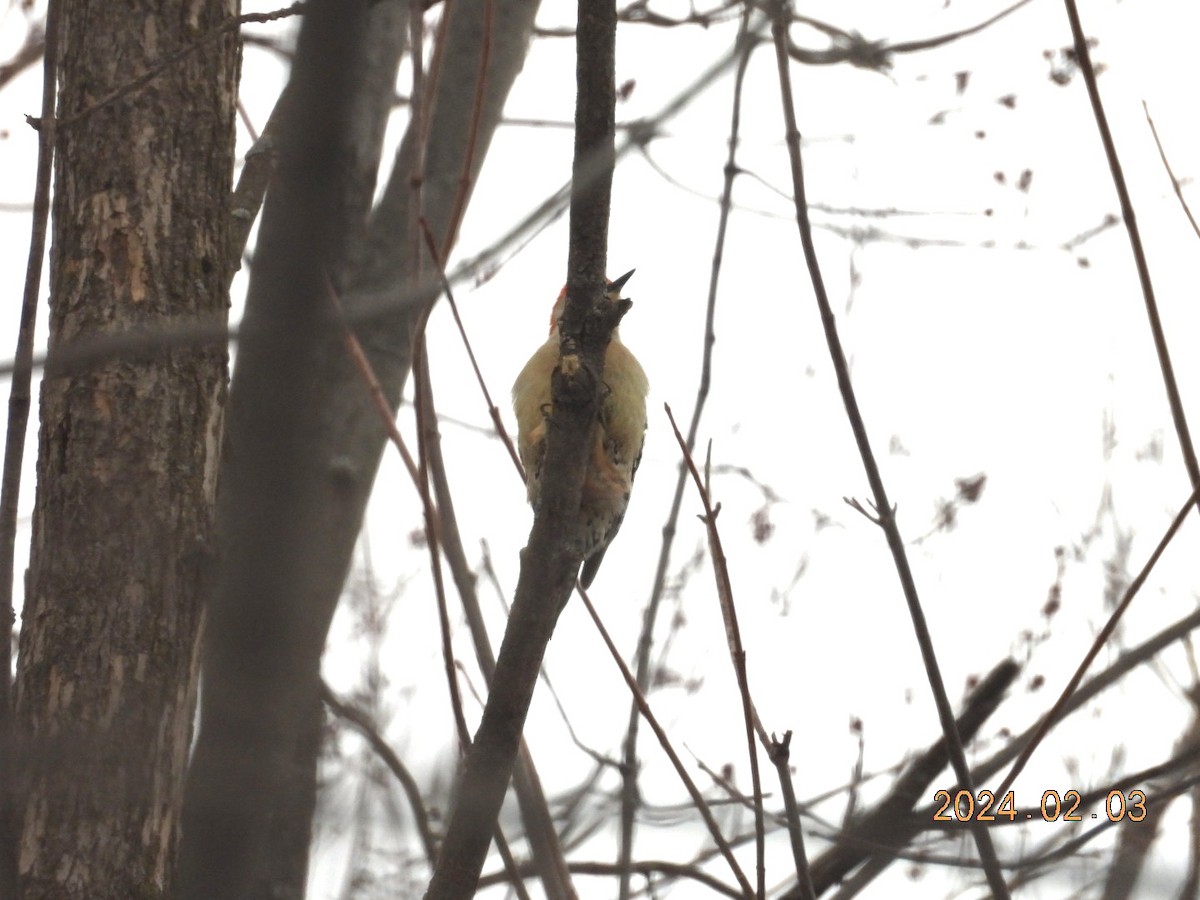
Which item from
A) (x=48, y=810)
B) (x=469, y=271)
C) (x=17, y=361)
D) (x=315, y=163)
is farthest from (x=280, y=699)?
(x=48, y=810)

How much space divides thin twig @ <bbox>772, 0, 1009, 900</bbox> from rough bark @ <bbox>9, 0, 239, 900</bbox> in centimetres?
133

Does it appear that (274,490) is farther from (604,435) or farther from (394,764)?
(604,435)

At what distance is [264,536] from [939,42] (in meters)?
5.33

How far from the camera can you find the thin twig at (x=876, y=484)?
2106 mm

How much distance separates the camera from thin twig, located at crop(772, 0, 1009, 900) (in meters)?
2.11

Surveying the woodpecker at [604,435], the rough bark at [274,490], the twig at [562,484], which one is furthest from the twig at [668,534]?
the rough bark at [274,490]

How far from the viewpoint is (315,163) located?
93cm

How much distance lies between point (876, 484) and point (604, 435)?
259 cm

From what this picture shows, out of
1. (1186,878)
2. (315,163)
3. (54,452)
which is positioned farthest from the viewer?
(54,452)

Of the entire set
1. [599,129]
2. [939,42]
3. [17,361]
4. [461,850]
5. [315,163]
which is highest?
[939,42]

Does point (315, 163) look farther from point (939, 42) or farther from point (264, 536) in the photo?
point (939, 42)

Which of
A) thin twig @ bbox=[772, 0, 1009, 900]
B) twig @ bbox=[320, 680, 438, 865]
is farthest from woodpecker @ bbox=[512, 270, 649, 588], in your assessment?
thin twig @ bbox=[772, 0, 1009, 900]
